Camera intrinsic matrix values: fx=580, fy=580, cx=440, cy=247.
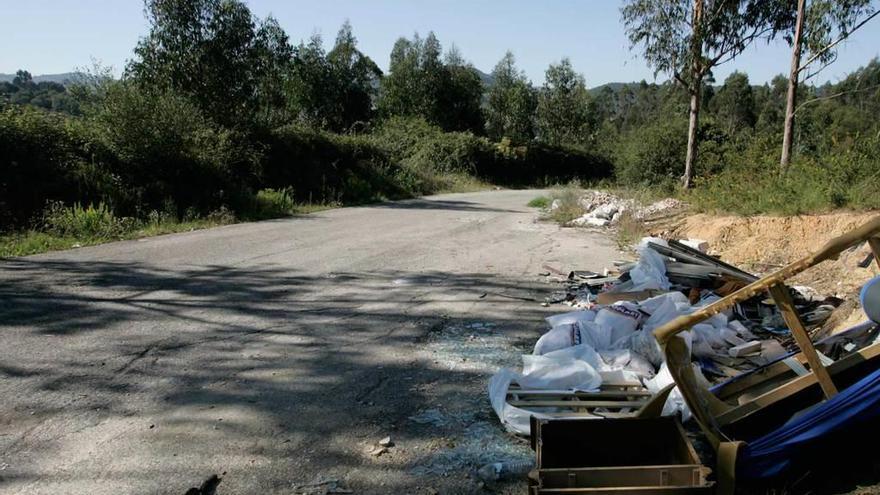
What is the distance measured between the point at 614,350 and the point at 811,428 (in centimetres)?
187

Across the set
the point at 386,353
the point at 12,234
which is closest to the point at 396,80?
the point at 12,234

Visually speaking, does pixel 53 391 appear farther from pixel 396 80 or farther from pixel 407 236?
pixel 396 80

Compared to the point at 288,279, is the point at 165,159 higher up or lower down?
higher up

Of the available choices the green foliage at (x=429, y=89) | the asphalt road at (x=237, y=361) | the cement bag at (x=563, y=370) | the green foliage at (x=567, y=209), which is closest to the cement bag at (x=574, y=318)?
the asphalt road at (x=237, y=361)

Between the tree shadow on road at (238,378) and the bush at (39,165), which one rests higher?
the bush at (39,165)

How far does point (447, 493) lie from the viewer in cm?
296

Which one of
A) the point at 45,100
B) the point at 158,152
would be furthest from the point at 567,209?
the point at 45,100

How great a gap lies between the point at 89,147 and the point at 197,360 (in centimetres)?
1125

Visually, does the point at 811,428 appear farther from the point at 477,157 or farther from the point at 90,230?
the point at 477,157

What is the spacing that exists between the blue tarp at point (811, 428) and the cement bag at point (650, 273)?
329 cm

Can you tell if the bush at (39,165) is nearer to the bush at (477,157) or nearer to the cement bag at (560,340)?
the cement bag at (560,340)

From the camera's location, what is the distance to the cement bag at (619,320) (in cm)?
477

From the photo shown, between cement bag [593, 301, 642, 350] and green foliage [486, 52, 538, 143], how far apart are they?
48986mm

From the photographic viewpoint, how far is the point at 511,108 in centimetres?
5412
